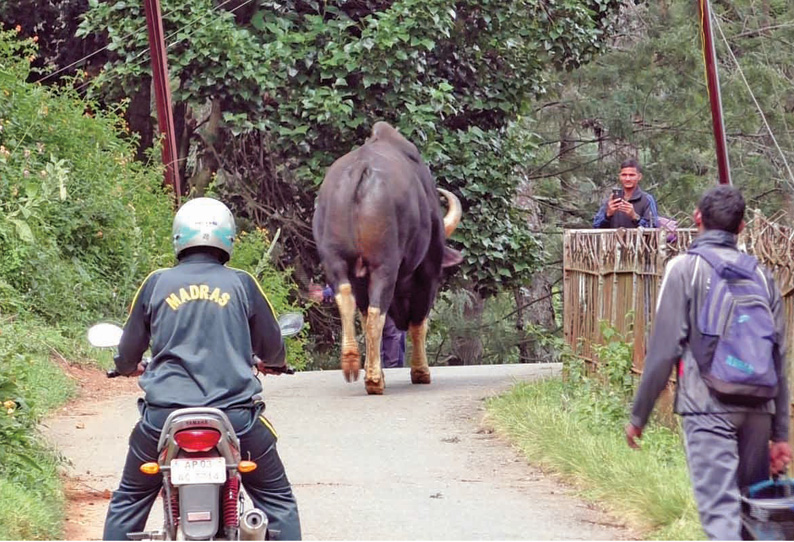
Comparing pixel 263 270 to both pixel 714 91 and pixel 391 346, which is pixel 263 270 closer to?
pixel 391 346

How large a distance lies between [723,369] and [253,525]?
6.14 feet

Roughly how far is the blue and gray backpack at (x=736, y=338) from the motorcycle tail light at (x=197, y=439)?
6.19ft

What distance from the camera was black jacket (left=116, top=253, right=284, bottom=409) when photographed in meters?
6.03

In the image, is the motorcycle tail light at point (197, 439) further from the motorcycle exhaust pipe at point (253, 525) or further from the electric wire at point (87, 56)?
the electric wire at point (87, 56)

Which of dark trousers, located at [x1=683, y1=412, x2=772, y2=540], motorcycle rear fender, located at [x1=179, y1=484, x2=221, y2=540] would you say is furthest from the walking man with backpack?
motorcycle rear fender, located at [x1=179, y1=484, x2=221, y2=540]

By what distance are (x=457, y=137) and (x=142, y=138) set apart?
194 inches

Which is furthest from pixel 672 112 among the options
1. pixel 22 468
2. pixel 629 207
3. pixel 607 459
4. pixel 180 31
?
pixel 22 468

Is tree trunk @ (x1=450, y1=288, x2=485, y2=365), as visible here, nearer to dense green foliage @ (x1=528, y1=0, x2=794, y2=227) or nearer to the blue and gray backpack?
dense green foliage @ (x1=528, y1=0, x2=794, y2=227)

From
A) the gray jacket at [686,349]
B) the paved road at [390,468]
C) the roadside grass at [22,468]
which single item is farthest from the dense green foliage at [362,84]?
the gray jacket at [686,349]

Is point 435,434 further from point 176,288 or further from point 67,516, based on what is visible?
point 176,288

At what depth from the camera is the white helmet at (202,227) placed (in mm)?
6285

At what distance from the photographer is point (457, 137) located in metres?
22.2

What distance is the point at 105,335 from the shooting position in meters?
6.42

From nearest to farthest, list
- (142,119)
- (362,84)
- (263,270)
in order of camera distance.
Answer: (263,270) < (362,84) < (142,119)
